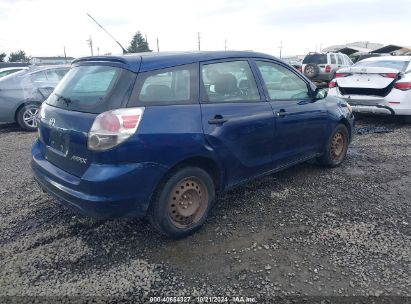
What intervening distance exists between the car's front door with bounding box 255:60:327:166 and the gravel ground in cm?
48

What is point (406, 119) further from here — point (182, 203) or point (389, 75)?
point (182, 203)

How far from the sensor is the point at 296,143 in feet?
14.0

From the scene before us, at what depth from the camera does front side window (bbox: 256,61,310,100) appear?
3.96 meters

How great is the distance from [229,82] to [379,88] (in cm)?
487

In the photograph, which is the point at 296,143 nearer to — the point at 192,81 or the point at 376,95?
the point at 192,81

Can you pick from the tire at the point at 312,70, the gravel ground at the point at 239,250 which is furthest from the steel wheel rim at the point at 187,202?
the tire at the point at 312,70

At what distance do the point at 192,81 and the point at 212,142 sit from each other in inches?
22.6

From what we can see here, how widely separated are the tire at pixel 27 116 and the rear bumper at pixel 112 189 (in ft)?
19.5

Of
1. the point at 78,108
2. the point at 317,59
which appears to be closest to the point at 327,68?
the point at 317,59

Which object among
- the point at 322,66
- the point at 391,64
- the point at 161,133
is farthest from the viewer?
the point at 322,66

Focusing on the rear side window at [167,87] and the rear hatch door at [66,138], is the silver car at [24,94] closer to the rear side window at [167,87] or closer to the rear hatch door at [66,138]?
the rear hatch door at [66,138]

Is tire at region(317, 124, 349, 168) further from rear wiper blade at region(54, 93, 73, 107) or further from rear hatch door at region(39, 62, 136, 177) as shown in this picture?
rear wiper blade at region(54, 93, 73, 107)

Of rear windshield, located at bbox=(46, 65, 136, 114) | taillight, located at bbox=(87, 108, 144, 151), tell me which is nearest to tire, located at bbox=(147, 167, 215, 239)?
taillight, located at bbox=(87, 108, 144, 151)

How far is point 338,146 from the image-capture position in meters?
5.17
